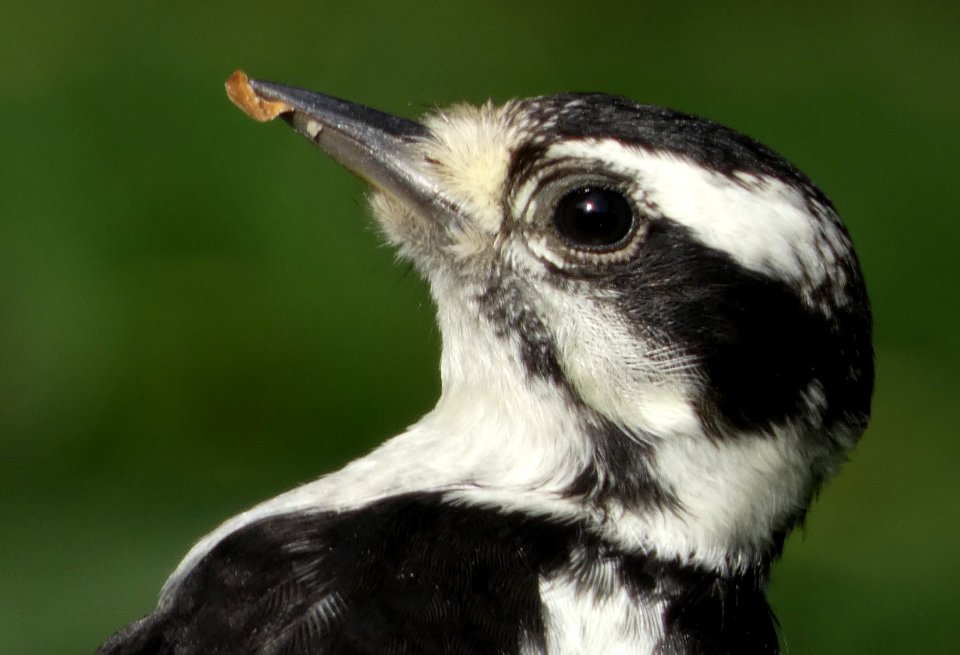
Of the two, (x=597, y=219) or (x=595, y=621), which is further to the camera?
(x=597, y=219)

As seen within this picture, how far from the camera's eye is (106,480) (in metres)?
6.61

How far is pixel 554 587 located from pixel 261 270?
4.68 m

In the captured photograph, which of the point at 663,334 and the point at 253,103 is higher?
the point at 253,103

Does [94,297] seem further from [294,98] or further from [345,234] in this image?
[294,98]

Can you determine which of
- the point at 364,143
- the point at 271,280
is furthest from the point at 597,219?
the point at 271,280

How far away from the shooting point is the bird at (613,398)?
8.76 ft

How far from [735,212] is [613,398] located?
369 mm

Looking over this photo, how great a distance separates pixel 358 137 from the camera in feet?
10.2

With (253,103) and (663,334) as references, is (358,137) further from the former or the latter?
(663,334)

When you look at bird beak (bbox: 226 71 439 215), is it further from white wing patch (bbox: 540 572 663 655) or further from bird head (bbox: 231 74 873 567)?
white wing patch (bbox: 540 572 663 655)

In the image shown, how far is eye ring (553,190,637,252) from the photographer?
9.44ft

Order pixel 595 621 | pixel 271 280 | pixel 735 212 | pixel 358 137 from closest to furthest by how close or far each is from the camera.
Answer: pixel 595 621 < pixel 735 212 < pixel 358 137 < pixel 271 280

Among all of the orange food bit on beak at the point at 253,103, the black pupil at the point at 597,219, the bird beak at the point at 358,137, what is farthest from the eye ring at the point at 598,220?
the orange food bit on beak at the point at 253,103

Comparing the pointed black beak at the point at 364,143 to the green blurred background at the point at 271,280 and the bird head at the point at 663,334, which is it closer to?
the bird head at the point at 663,334
